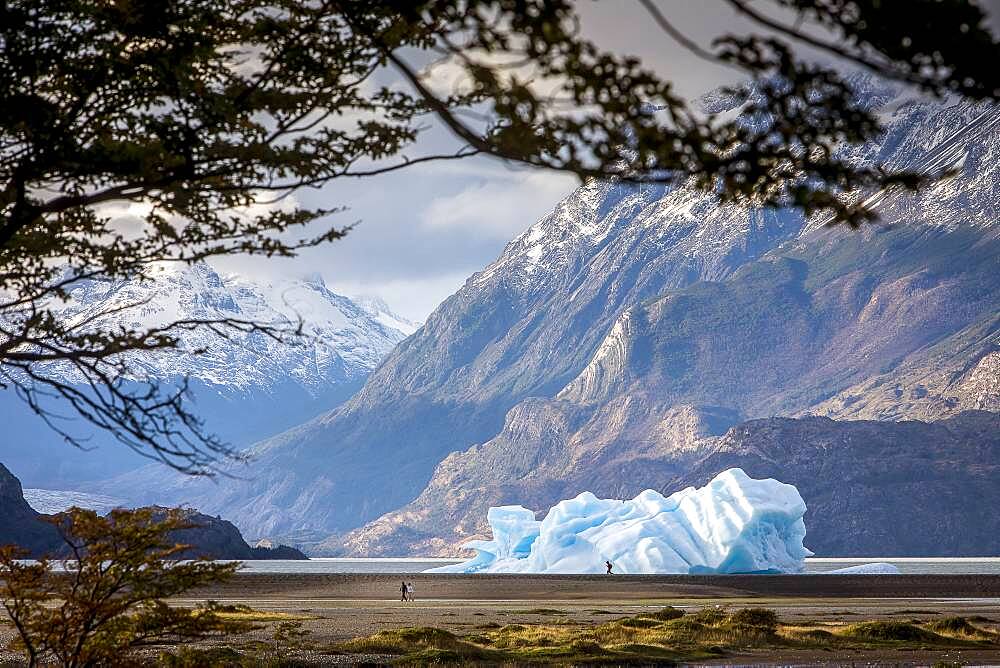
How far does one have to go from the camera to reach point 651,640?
3453 cm

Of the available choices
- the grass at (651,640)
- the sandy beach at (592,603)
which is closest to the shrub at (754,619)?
the grass at (651,640)

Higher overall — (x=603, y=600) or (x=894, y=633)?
(x=603, y=600)

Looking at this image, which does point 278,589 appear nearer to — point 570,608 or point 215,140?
point 570,608

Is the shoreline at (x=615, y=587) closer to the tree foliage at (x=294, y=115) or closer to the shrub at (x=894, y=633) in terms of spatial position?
the shrub at (x=894, y=633)

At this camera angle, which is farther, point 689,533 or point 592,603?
point 689,533

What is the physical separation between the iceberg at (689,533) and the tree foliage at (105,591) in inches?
3271

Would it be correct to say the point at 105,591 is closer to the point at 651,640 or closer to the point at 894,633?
the point at 651,640

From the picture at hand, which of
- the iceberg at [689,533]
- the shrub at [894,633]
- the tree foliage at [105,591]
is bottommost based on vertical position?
the shrub at [894,633]

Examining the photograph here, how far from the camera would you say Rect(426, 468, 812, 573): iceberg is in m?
98.9

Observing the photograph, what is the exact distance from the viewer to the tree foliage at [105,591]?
591 inches

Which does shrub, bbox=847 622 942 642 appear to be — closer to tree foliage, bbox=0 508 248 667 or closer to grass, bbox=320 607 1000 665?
grass, bbox=320 607 1000 665

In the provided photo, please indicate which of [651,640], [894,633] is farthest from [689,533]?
[651,640]

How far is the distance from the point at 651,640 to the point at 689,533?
7225 cm

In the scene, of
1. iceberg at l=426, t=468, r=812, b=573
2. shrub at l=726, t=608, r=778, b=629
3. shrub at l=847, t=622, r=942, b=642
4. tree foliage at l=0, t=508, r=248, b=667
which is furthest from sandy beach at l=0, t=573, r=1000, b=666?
tree foliage at l=0, t=508, r=248, b=667
